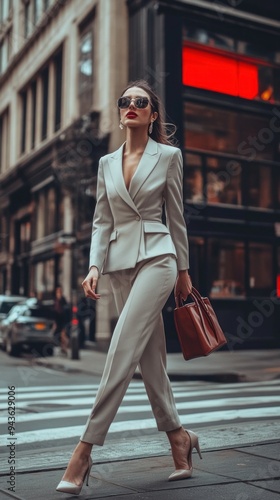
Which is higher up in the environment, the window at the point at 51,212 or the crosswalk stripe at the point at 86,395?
the window at the point at 51,212

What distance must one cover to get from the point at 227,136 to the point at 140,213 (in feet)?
62.9

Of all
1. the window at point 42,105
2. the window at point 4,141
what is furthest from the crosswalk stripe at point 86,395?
the window at point 4,141

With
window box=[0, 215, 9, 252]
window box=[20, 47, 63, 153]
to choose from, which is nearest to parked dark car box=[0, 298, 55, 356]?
window box=[20, 47, 63, 153]

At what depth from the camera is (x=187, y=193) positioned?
22.0m

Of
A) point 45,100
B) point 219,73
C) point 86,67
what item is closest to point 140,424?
point 219,73

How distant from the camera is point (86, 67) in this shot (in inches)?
1056

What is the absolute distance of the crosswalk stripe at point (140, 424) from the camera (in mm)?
6727

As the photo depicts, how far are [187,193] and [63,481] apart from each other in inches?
726

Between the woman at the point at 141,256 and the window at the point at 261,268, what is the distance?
18.9m

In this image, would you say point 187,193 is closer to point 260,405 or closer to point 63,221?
point 63,221

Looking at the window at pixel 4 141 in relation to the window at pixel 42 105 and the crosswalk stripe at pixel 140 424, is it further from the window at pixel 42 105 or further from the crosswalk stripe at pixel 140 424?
the crosswalk stripe at pixel 140 424

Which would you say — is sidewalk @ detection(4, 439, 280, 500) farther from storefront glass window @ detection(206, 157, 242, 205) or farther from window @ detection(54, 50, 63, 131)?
window @ detection(54, 50, 63, 131)

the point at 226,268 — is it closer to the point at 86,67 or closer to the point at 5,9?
the point at 86,67

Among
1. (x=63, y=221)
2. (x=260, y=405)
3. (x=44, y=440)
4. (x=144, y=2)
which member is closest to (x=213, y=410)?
(x=260, y=405)
